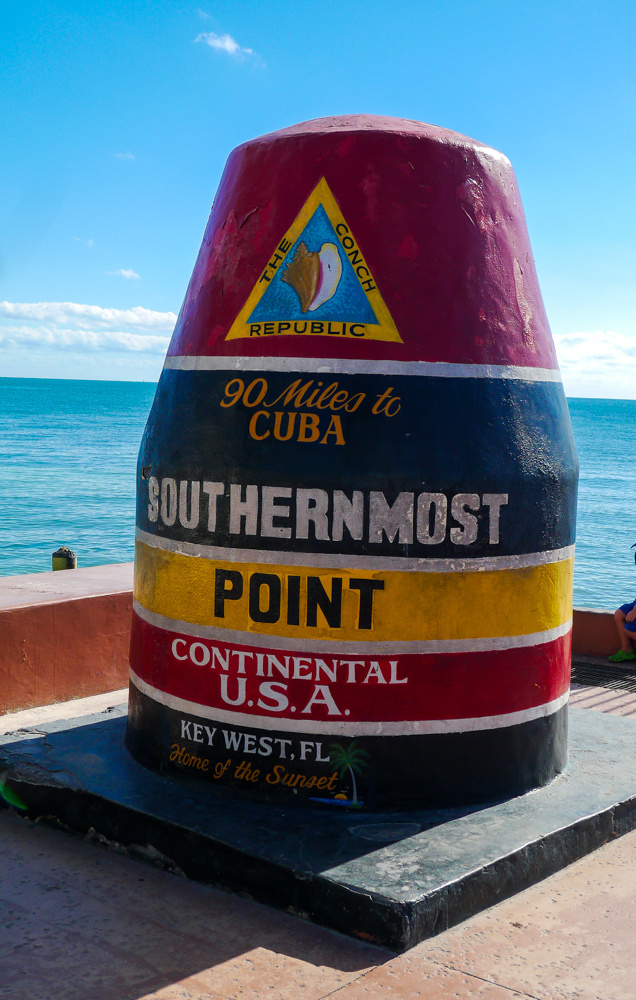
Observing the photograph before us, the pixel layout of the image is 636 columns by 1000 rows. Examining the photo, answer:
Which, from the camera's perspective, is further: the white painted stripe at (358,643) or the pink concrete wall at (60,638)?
the pink concrete wall at (60,638)

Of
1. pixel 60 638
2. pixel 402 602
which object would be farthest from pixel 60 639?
pixel 402 602

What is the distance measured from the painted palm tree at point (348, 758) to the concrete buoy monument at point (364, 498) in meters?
0.01

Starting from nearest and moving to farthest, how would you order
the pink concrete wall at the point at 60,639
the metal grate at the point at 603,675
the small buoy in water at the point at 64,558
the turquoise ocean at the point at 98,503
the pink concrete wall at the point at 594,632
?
the pink concrete wall at the point at 60,639, the metal grate at the point at 603,675, the pink concrete wall at the point at 594,632, the small buoy in water at the point at 64,558, the turquoise ocean at the point at 98,503

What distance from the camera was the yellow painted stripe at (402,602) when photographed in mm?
4309

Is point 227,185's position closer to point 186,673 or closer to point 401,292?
point 401,292

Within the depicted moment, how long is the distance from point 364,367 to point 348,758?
1801mm

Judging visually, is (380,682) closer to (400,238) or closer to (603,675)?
(400,238)

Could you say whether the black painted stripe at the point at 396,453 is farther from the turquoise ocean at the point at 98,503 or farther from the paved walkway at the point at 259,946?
the turquoise ocean at the point at 98,503

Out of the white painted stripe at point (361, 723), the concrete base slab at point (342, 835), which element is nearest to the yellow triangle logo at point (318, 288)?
the white painted stripe at point (361, 723)

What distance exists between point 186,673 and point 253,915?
48.5 inches

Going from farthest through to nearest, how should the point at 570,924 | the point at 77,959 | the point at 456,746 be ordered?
the point at 456,746
the point at 570,924
the point at 77,959

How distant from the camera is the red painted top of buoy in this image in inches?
176

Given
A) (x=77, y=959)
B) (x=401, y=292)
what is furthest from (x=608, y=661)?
(x=77, y=959)

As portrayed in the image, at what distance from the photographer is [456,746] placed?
4457 mm
